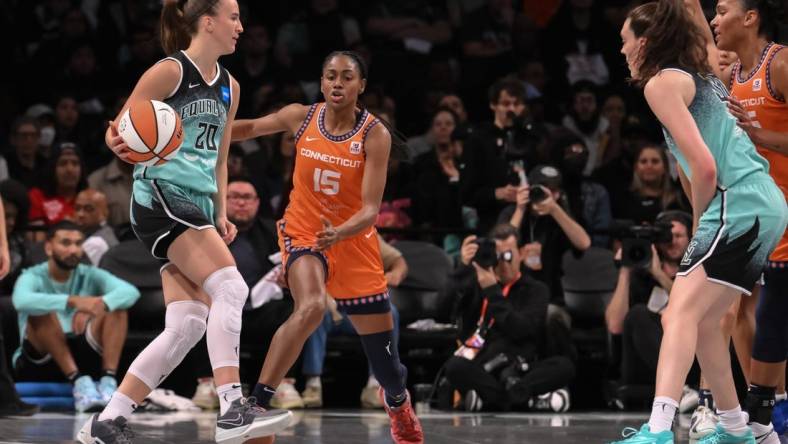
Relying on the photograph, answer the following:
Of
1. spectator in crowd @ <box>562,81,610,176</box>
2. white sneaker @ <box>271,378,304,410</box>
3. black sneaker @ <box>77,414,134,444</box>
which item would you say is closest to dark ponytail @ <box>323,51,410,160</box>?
black sneaker @ <box>77,414,134,444</box>

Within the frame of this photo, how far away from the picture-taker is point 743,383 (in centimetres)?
862

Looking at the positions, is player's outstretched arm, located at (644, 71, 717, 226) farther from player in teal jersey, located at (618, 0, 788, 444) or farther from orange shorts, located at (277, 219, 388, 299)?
orange shorts, located at (277, 219, 388, 299)

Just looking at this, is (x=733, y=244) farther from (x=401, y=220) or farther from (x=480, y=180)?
(x=401, y=220)

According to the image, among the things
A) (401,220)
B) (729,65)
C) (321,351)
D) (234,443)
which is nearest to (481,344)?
(321,351)

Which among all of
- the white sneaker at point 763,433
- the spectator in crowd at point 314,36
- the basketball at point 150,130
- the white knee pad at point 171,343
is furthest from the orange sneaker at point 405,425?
the spectator in crowd at point 314,36

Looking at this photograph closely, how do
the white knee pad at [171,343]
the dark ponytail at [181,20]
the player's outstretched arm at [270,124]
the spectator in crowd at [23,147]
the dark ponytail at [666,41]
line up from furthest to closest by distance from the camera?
the spectator in crowd at [23,147] < the player's outstretched arm at [270,124] < the dark ponytail at [181,20] < the white knee pad at [171,343] < the dark ponytail at [666,41]

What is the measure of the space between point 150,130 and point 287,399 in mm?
4087

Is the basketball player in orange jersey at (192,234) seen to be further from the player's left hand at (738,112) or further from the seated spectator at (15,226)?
the seated spectator at (15,226)

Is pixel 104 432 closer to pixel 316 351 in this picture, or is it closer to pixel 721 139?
pixel 721 139

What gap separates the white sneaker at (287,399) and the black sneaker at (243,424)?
3654 millimetres

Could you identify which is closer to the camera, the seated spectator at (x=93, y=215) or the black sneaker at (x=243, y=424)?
the black sneaker at (x=243, y=424)

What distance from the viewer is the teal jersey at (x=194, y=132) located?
560 centimetres

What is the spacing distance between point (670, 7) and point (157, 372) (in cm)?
255

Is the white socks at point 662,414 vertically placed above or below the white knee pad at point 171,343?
below
